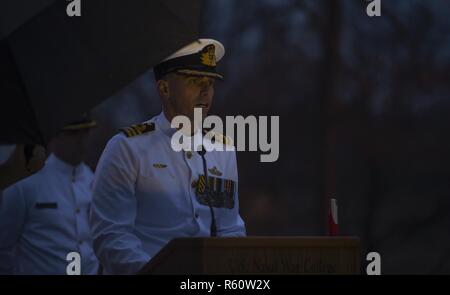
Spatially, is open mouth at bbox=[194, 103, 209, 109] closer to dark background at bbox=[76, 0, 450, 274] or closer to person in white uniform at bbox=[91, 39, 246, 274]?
person in white uniform at bbox=[91, 39, 246, 274]

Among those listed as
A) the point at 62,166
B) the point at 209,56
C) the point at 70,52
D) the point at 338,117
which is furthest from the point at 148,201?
the point at 338,117

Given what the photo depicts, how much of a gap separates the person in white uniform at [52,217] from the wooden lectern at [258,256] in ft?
9.21

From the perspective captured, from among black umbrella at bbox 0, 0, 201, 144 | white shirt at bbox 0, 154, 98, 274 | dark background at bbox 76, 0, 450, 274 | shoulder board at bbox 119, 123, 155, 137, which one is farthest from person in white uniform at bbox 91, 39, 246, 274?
dark background at bbox 76, 0, 450, 274

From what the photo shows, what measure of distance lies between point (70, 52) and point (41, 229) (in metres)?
2.74

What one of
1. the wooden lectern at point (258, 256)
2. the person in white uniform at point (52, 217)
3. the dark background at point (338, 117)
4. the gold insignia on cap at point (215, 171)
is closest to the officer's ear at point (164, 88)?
the gold insignia on cap at point (215, 171)

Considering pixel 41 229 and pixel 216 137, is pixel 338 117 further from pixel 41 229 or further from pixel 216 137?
pixel 216 137

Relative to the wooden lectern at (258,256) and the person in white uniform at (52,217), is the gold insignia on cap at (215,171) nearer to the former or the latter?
the wooden lectern at (258,256)

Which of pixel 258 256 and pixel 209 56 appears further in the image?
pixel 209 56

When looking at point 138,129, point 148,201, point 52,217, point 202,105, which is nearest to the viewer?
point 148,201

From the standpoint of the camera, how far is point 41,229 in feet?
23.2

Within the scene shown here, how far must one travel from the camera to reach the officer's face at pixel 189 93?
5.32 m

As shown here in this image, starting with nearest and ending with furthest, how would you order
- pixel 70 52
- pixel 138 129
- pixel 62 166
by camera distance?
pixel 70 52
pixel 138 129
pixel 62 166

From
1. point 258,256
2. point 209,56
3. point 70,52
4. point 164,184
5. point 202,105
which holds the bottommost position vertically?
point 258,256
